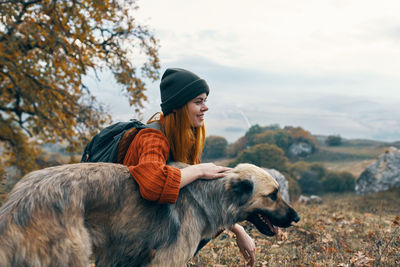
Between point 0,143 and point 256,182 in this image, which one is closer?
point 256,182

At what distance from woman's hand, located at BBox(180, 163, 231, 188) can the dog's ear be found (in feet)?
0.50

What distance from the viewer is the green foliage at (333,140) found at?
7200 centimetres

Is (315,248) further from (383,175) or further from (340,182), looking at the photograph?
(340,182)

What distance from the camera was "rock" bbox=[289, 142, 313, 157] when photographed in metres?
54.0

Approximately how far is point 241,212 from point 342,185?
40.4 metres

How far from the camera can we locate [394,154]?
20406mm

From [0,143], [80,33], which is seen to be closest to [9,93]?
[0,143]

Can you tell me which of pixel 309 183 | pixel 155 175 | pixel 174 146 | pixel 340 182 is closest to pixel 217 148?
pixel 309 183

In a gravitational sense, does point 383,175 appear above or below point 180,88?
below

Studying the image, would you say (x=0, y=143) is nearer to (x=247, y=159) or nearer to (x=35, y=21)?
A: (x=35, y=21)

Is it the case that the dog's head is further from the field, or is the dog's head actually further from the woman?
the field

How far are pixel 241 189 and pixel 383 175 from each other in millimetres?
19776

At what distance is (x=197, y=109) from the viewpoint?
11.3 feet

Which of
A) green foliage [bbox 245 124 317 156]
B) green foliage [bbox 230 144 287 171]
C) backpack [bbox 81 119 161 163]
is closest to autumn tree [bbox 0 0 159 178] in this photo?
backpack [bbox 81 119 161 163]
